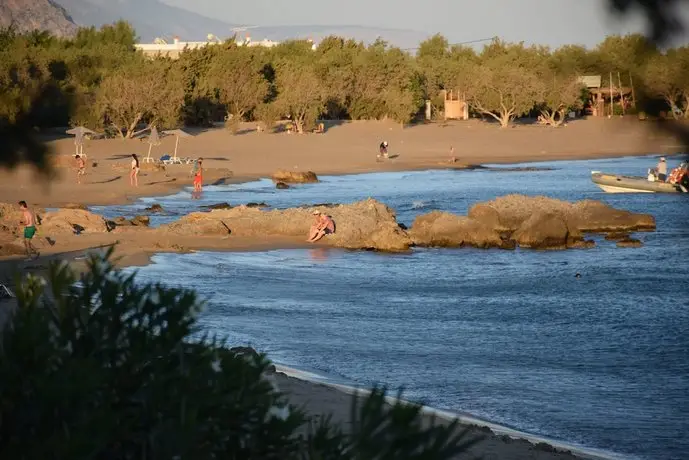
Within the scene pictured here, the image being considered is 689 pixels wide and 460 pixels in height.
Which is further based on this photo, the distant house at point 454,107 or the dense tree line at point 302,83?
the distant house at point 454,107

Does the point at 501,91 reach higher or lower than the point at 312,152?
higher

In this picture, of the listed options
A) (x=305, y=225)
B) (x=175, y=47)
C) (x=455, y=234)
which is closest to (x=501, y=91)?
(x=455, y=234)

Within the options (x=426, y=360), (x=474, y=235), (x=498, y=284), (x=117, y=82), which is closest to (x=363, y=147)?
(x=117, y=82)

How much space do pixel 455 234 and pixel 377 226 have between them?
6.45 ft

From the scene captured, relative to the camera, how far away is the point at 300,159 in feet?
188

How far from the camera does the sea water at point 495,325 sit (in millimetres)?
12867

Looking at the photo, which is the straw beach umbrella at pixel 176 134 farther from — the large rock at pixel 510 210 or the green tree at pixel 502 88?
the green tree at pixel 502 88

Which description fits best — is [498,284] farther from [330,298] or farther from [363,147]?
[363,147]

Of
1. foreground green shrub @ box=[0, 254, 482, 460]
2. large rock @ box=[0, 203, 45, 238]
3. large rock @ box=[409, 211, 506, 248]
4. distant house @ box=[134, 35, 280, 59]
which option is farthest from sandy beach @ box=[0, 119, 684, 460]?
distant house @ box=[134, 35, 280, 59]

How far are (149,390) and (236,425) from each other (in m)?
0.38

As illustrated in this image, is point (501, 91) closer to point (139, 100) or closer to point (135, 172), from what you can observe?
point (139, 100)

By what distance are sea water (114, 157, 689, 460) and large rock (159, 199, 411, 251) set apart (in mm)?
768

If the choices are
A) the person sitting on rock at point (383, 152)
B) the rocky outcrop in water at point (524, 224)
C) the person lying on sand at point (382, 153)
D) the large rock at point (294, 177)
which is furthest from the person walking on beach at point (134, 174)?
the person sitting on rock at point (383, 152)

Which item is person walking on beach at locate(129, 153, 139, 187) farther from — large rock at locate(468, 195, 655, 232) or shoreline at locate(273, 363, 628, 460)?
shoreline at locate(273, 363, 628, 460)
